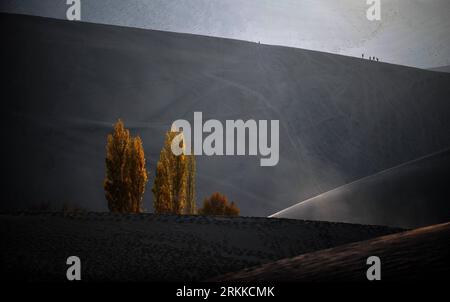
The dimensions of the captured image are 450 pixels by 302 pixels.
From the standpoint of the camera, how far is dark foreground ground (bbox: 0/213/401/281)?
11055 millimetres

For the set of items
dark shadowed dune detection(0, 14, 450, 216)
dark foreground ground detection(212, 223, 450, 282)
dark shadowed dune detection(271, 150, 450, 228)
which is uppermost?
dark shadowed dune detection(0, 14, 450, 216)

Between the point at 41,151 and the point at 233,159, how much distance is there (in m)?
19.4

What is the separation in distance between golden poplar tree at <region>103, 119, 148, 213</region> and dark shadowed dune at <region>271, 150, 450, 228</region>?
11.6 metres

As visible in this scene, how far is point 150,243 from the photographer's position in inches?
520

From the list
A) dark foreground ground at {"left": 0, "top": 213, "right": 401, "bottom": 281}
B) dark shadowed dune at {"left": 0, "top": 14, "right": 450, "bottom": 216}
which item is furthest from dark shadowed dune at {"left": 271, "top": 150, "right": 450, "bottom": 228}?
dark shadowed dune at {"left": 0, "top": 14, "right": 450, "bottom": 216}

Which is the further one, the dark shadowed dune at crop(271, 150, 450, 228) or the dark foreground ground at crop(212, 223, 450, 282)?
the dark shadowed dune at crop(271, 150, 450, 228)

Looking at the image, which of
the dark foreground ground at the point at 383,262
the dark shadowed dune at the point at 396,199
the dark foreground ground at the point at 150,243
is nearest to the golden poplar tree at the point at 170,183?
the dark shadowed dune at the point at 396,199

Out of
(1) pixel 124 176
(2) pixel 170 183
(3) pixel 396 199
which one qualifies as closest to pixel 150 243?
(1) pixel 124 176

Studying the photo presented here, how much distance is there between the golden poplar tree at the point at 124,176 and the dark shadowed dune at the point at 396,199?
37.9 ft

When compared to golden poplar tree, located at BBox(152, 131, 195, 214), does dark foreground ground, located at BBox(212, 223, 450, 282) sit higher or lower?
lower

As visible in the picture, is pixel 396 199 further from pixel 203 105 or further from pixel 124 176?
pixel 203 105

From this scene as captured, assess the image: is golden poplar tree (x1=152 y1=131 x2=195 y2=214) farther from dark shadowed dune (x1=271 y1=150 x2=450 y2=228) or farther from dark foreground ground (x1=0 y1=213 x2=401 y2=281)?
dark foreground ground (x1=0 y1=213 x2=401 y2=281)
